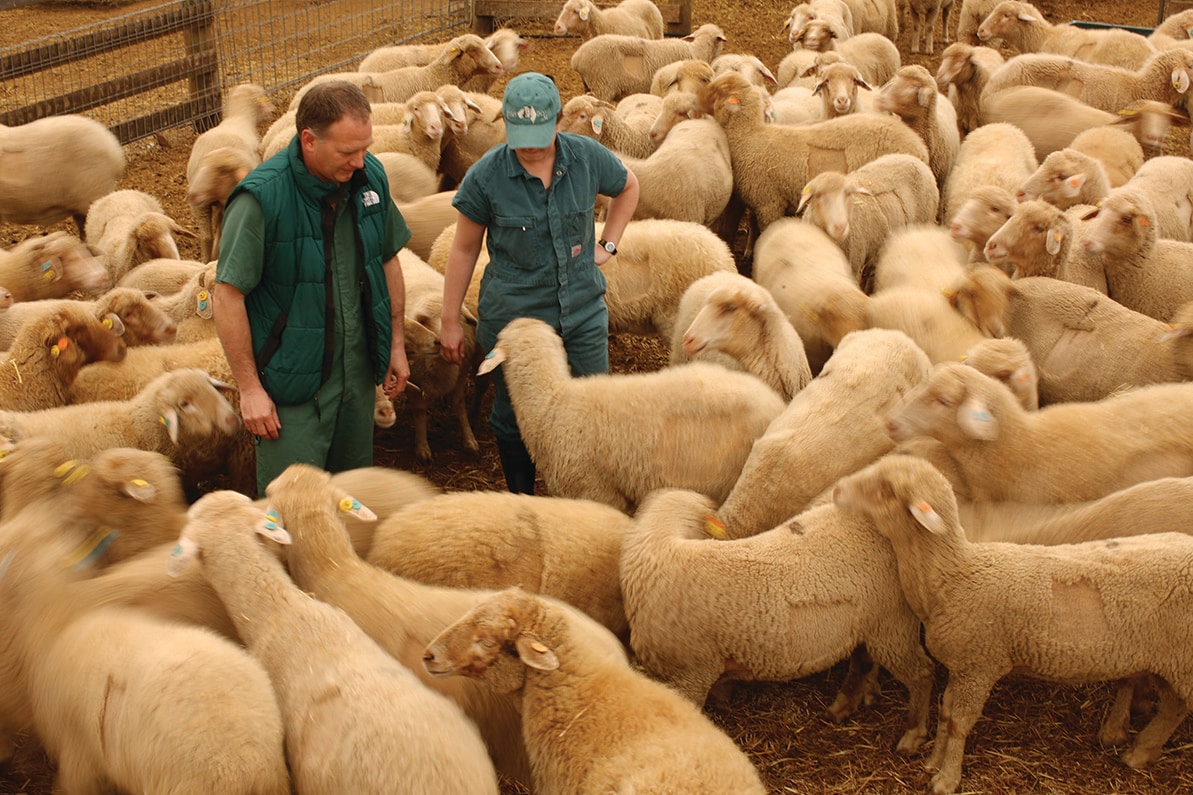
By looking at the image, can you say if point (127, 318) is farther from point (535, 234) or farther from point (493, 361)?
point (535, 234)

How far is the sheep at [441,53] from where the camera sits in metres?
11.3

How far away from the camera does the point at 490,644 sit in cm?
367

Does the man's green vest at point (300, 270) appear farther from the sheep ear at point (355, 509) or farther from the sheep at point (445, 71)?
the sheep at point (445, 71)

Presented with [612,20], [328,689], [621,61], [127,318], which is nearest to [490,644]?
[328,689]

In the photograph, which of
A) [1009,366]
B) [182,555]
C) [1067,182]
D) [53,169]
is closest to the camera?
Answer: [182,555]

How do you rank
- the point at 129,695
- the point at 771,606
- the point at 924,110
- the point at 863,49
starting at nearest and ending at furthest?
the point at 129,695 < the point at 771,606 < the point at 924,110 < the point at 863,49

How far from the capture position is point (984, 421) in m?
4.84

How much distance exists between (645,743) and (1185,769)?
2447mm

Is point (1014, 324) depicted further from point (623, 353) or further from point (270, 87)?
point (270, 87)

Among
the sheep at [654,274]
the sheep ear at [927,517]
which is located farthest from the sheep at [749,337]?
the sheep ear at [927,517]

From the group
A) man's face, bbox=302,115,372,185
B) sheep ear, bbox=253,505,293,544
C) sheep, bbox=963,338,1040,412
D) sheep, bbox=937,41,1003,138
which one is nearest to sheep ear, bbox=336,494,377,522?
sheep ear, bbox=253,505,293,544

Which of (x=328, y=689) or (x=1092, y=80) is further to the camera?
(x=1092, y=80)

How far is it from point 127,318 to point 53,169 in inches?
126

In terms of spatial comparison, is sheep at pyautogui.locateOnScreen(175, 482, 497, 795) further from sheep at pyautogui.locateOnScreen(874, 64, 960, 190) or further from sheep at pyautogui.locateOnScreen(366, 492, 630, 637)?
sheep at pyautogui.locateOnScreen(874, 64, 960, 190)
